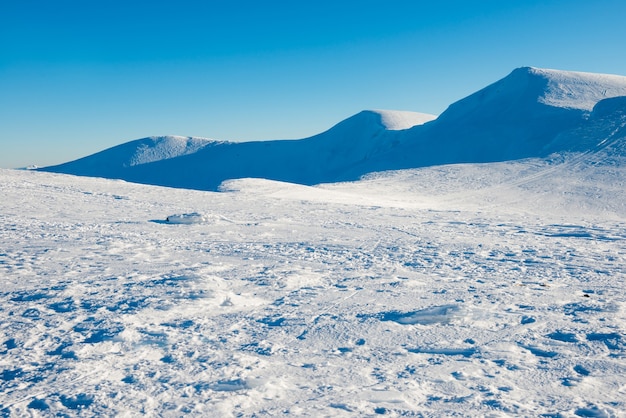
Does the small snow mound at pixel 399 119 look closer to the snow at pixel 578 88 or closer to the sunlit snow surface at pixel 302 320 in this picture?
the snow at pixel 578 88

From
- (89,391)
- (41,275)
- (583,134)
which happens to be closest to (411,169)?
(583,134)

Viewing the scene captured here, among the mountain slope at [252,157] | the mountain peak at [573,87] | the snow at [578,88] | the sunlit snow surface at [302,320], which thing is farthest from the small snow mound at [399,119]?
the sunlit snow surface at [302,320]

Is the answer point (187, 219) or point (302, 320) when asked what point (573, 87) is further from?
point (302, 320)

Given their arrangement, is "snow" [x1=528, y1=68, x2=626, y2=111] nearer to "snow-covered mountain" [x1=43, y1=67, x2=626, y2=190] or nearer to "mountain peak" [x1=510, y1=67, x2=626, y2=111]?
"mountain peak" [x1=510, y1=67, x2=626, y2=111]

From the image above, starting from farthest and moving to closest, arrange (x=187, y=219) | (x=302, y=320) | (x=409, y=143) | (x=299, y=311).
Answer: (x=409, y=143) → (x=187, y=219) → (x=299, y=311) → (x=302, y=320)

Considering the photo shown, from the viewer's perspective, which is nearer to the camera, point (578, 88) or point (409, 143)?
point (409, 143)

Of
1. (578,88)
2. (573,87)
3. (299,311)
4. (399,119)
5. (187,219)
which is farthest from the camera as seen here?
(399,119)

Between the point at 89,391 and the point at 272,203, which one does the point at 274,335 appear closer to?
the point at 89,391

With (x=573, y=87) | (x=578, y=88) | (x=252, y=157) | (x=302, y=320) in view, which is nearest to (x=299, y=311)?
(x=302, y=320)
